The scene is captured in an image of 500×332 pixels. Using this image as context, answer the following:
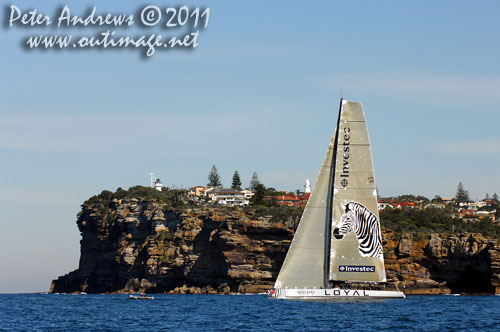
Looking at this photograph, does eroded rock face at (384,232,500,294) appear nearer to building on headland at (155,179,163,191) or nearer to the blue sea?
the blue sea

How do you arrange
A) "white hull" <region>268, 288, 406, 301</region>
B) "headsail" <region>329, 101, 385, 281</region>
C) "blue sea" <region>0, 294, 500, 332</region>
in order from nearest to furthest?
1. "blue sea" <region>0, 294, 500, 332</region>
2. "white hull" <region>268, 288, 406, 301</region>
3. "headsail" <region>329, 101, 385, 281</region>

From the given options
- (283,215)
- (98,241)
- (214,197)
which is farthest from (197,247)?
(214,197)

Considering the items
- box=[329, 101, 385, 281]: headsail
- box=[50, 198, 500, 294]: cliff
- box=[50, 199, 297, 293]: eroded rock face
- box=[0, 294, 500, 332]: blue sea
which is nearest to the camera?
box=[0, 294, 500, 332]: blue sea

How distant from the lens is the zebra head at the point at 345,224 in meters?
60.5

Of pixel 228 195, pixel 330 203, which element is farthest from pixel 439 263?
pixel 228 195

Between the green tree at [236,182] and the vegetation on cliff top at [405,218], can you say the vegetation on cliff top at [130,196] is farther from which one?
the green tree at [236,182]

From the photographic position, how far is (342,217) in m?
60.5

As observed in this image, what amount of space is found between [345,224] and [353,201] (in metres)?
1.90

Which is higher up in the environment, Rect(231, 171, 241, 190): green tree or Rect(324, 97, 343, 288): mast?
Rect(231, 171, 241, 190): green tree

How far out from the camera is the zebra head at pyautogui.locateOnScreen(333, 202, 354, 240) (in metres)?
60.5

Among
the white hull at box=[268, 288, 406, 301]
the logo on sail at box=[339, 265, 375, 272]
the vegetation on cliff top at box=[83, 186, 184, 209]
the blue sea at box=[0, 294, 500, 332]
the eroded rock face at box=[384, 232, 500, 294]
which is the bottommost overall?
the blue sea at box=[0, 294, 500, 332]

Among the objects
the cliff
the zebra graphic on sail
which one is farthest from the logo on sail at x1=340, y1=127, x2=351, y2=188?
the cliff

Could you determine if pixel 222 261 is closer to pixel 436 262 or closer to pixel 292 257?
pixel 436 262

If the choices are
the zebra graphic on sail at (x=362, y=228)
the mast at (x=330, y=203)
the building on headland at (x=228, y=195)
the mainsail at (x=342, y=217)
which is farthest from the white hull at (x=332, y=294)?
the building on headland at (x=228, y=195)
